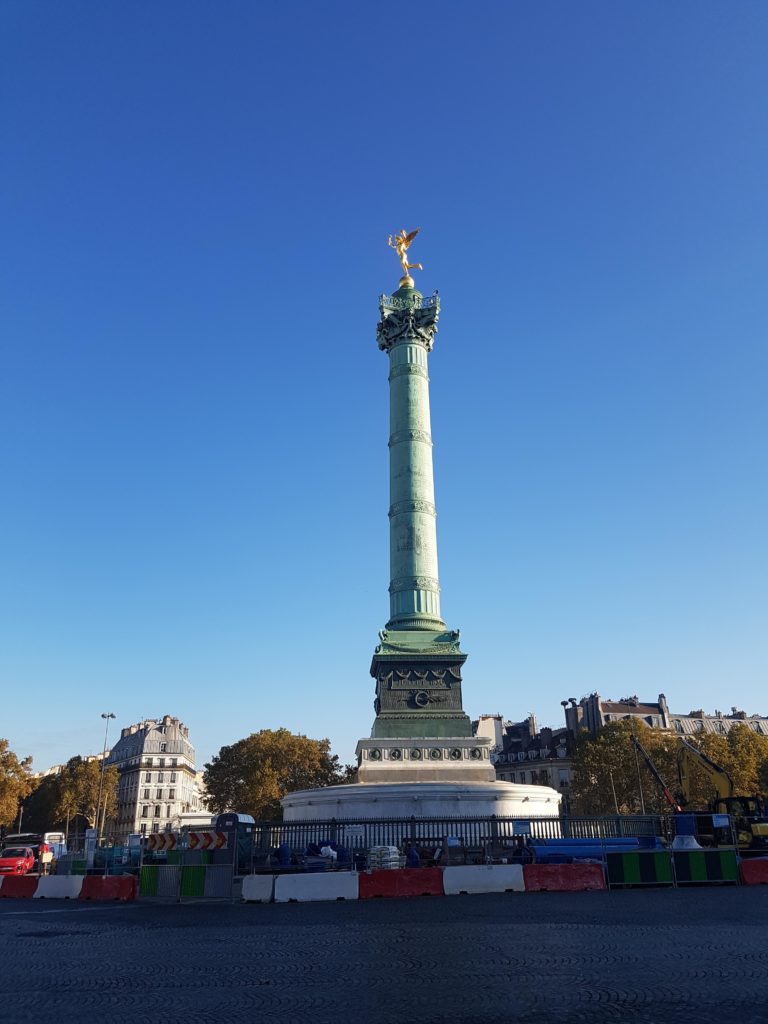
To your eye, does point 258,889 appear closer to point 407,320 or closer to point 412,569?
point 412,569

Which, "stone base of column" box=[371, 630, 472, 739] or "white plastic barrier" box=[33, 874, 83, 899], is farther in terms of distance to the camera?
"stone base of column" box=[371, 630, 472, 739]

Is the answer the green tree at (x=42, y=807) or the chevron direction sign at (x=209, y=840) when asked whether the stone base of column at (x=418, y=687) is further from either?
the green tree at (x=42, y=807)

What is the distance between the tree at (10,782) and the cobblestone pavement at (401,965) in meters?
44.4

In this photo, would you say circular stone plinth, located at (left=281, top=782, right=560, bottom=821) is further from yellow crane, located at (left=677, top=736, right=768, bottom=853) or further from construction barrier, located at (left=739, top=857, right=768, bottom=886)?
construction barrier, located at (left=739, top=857, right=768, bottom=886)

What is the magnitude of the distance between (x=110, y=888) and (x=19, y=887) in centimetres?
350

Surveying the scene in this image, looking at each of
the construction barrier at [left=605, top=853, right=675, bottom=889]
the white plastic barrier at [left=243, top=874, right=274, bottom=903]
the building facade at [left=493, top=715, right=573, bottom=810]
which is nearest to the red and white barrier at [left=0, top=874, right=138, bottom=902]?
the white plastic barrier at [left=243, top=874, right=274, bottom=903]

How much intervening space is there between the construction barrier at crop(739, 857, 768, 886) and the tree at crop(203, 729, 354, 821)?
157 feet

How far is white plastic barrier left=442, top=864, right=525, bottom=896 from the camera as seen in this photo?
17.9 meters

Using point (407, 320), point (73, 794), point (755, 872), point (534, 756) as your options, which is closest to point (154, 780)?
point (73, 794)

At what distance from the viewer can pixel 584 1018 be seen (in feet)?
20.8

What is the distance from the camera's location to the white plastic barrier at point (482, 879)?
17.9 meters

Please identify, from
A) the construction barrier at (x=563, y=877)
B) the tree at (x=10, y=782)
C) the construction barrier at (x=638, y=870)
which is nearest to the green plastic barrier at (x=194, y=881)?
the construction barrier at (x=563, y=877)

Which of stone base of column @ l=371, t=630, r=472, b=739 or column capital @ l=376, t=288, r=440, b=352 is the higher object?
column capital @ l=376, t=288, r=440, b=352

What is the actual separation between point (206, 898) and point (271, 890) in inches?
61.2
